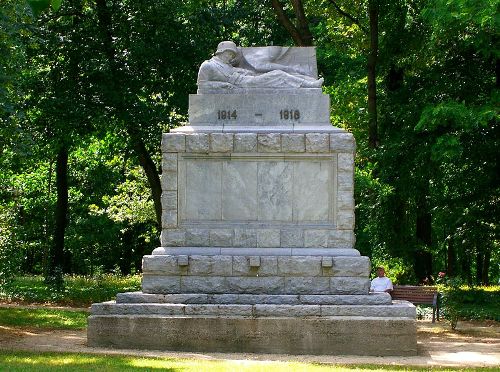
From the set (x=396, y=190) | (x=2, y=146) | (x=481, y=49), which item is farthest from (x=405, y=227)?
(x=2, y=146)

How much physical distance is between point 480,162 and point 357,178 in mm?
3178

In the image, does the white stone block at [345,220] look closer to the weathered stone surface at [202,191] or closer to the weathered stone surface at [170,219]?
the weathered stone surface at [202,191]

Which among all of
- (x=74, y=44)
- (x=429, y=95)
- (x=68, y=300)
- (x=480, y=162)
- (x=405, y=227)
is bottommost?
(x=68, y=300)

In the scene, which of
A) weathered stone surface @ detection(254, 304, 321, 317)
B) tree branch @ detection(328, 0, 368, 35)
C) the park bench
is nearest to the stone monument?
weathered stone surface @ detection(254, 304, 321, 317)

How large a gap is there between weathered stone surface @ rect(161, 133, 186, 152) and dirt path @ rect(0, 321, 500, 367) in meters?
3.20

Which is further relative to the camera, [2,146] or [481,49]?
→ [481,49]

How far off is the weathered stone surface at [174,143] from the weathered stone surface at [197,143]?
78mm

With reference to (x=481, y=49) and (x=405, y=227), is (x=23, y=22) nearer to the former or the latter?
(x=481, y=49)

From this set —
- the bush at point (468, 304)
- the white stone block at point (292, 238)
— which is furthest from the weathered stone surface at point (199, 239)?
the bush at point (468, 304)

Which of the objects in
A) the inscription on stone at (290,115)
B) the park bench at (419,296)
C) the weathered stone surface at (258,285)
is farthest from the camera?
the park bench at (419,296)

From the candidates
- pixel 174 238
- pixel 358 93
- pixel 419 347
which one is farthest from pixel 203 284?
pixel 358 93

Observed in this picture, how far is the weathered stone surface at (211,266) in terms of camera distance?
45.0 ft

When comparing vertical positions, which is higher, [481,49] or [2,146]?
[481,49]

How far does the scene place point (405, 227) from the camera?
87.4 feet
